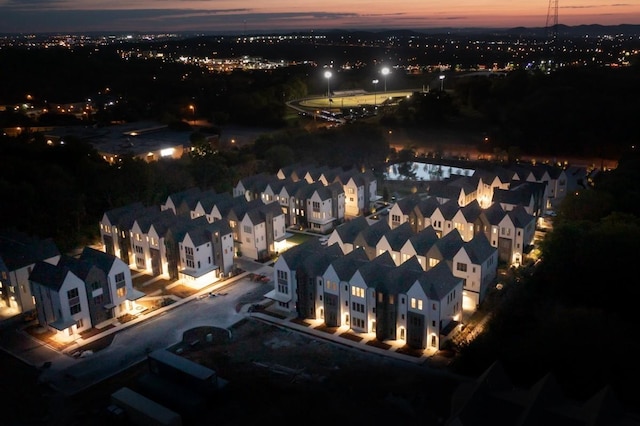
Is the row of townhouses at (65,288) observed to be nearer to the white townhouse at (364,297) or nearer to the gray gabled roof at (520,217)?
the white townhouse at (364,297)

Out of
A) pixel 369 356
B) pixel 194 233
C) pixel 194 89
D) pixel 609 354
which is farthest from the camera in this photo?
pixel 194 89

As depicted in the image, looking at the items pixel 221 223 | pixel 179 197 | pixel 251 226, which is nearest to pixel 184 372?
pixel 221 223

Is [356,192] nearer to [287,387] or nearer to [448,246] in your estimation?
[448,246]

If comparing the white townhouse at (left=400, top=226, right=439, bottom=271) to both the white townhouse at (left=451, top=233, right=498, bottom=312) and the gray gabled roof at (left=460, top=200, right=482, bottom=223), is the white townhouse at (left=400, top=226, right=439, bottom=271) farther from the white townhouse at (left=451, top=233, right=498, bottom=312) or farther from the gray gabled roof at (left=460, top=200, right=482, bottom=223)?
the gray gabled roof at (left=460, top=200, right=482, bottom=223)

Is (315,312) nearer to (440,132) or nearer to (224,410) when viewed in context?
(224,410)

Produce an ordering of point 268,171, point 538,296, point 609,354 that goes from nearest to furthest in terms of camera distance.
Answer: point 609,354 < point 538,296 < point 268,171

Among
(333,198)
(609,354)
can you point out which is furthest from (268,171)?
(609,354)
